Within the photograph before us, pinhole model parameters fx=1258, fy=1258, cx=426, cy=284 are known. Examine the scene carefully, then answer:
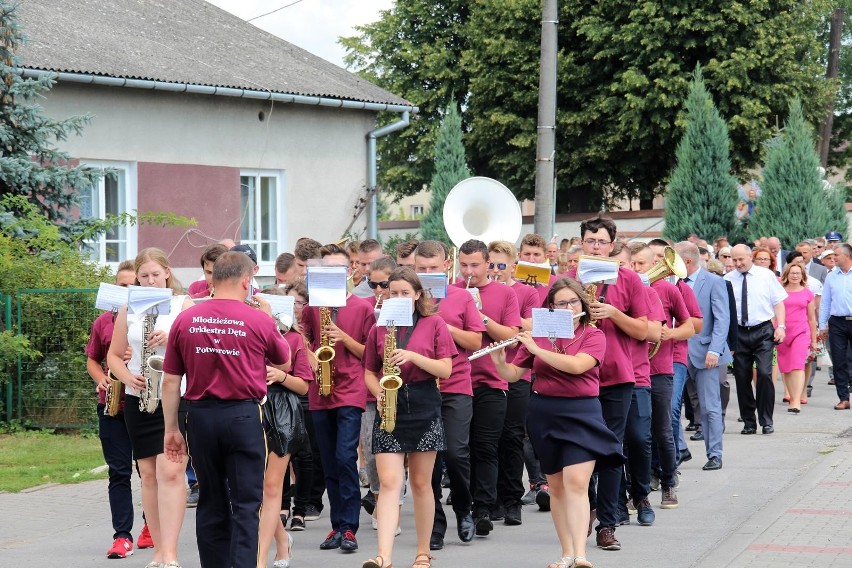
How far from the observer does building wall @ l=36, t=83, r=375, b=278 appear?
60.6 feet

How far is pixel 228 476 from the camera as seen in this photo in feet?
21.0

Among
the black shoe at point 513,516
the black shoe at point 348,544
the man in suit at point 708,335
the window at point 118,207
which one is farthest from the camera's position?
the window at point 118,207

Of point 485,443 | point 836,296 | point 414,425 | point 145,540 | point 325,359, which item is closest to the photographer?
point 414,425

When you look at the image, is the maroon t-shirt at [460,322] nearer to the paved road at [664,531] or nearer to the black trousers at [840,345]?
the paved road at [664,531]

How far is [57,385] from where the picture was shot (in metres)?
13.1

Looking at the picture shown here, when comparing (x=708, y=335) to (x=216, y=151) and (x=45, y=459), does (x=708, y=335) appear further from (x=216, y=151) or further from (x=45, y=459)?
(x=216, y=151)

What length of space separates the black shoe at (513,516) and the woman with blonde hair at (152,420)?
266 centimetres

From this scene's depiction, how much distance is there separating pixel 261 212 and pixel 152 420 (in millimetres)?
14207

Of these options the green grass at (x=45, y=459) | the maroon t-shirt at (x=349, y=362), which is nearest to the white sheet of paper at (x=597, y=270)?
the maroon t-shirt at (x=349, y=362)

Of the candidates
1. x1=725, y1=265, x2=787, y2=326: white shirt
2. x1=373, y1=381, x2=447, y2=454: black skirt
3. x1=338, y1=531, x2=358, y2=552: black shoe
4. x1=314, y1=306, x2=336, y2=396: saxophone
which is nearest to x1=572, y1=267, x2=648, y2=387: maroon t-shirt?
x1=373, y1=381, x2=447, y2=454: black skirt

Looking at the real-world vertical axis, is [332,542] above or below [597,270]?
below

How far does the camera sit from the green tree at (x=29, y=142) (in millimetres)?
14438

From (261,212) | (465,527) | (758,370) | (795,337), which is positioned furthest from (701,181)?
(465,527)

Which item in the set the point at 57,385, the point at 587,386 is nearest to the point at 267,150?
the point at 57,385
